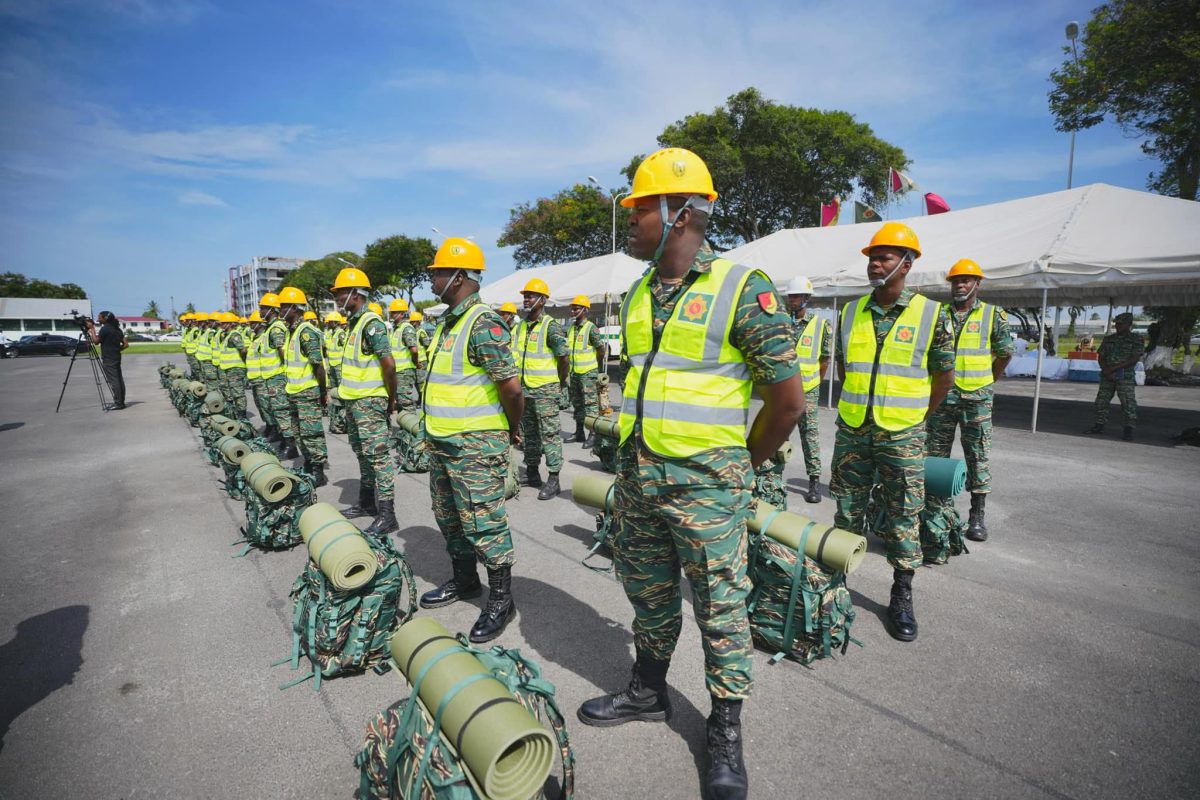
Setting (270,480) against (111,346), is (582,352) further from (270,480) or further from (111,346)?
(111,346)

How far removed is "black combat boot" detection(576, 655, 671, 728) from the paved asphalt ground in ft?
0.18

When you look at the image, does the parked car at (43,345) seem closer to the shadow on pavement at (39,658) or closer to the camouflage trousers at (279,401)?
the camouflage trousers at (279,401)

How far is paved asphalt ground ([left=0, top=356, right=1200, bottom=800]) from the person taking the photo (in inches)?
90.2

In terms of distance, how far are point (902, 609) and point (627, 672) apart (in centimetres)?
171

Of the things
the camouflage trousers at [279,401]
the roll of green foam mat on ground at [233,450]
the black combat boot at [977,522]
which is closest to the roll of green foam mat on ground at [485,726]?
the black combat boot at [977,522]

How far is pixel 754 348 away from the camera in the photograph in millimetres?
1998

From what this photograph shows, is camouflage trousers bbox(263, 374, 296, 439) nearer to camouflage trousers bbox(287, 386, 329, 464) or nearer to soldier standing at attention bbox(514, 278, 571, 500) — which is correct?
camouflage trousers bbox(287, 386, 329, 464)

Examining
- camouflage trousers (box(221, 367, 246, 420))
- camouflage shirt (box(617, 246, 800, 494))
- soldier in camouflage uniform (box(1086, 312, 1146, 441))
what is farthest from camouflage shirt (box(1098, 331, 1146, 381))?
camouflage trousers (box(221, 367, 246, 420))

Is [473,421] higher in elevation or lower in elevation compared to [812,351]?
lower

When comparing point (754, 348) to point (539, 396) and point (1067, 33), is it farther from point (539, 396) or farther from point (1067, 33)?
point (1067, 33)

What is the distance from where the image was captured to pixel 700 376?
206 cm

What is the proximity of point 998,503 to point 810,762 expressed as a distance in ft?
15.8

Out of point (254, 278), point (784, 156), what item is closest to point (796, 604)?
point (784, 156)

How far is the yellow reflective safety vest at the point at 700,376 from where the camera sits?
203 centimetres
